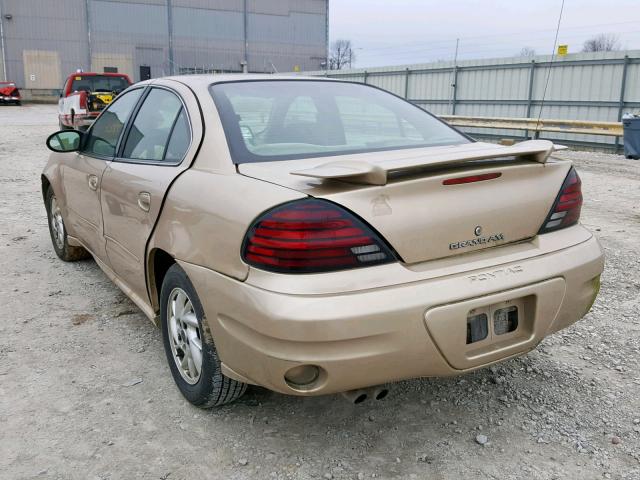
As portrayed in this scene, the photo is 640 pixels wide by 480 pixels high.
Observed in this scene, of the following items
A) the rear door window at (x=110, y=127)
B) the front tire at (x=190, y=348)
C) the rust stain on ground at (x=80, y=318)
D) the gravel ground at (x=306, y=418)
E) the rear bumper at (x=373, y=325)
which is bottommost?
the rust stain on ground at (x=80, y=318)

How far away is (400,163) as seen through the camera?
91.5 inches

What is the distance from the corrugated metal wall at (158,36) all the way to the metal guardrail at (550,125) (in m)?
31.2

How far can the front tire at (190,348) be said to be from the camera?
2.63 meters

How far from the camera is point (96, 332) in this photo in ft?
12.6

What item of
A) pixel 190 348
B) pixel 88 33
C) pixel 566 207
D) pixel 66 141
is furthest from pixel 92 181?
pixel 88 33

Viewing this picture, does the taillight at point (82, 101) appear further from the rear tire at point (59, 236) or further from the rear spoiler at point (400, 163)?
the rear spoiler at point (400, 163)

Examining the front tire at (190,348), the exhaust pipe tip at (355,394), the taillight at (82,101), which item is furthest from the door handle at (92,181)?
the taillight at (82,101)

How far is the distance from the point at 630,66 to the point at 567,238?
558 inches

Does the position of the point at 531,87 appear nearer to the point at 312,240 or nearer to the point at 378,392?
the point at 378,392

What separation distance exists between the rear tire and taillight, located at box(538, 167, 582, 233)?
3.93 metres

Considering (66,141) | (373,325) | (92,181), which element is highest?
(66,141)

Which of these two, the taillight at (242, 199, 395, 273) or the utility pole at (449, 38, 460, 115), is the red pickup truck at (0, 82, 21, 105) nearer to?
the utility pole at (449, 38, 460, 115)

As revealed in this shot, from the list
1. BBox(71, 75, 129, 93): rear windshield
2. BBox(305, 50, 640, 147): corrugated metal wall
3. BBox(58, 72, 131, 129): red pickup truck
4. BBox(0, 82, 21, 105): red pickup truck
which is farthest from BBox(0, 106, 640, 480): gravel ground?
BBox(0, 82, 21, 105): red pickup truck

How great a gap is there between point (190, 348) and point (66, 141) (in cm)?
228
